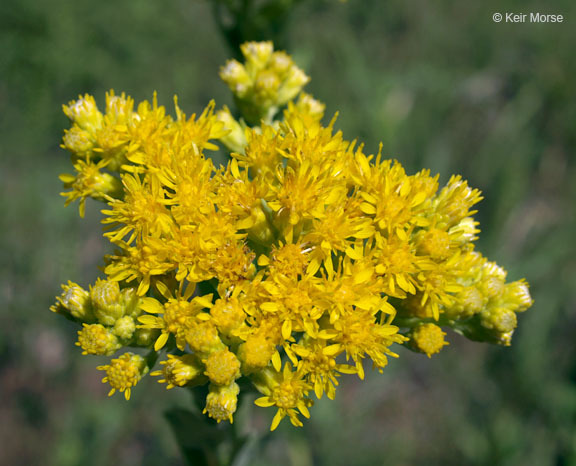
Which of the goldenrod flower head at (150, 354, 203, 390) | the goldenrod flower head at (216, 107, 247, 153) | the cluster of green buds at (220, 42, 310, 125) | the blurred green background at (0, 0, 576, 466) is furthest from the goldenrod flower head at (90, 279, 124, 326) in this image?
the blurred green background at (0, 0, 576, 466)

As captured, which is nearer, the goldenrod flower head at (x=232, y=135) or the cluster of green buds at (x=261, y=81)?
the goldenrod flower head at (x=232, y=135)

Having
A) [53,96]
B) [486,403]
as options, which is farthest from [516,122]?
[53,96]

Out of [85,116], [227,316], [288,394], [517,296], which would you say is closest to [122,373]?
[227,316]

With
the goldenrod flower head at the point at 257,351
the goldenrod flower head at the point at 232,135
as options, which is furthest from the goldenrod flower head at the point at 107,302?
the goldenrod flower head at the point at 232,135

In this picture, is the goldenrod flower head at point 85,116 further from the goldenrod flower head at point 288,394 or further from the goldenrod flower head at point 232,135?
the goldenrod flower head at point 288,394

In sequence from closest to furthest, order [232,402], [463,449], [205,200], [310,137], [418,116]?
[232,402] < [205,200] < [310,137] < [463,449] < [418,116]

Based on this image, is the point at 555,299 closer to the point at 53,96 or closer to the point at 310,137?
the point at 310,137

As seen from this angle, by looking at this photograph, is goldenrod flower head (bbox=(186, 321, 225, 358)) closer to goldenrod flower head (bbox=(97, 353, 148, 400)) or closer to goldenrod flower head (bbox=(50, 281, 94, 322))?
goldenrod flower head (bbox=(97, 353, 148, 400))
